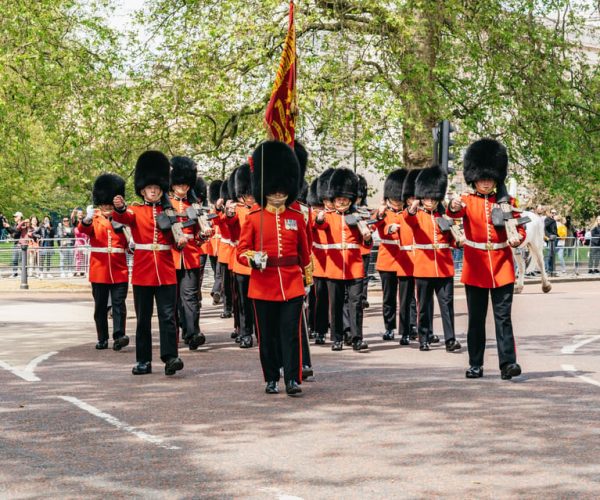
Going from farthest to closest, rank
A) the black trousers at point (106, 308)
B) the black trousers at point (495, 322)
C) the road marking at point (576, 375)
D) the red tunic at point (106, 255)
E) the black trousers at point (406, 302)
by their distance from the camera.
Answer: the black trousers at point (406, 302)
the red tunic at point (106, 255)
the black trousers at point (106, 308)
the black trousers at point (495, 322)
the road marking at point (576, 375)

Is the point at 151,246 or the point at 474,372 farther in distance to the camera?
the point at 151,246

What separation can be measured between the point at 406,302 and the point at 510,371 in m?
3.93

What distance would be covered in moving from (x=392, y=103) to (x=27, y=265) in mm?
8899

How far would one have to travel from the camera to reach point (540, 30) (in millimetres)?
26125

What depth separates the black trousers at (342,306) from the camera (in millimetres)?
13039

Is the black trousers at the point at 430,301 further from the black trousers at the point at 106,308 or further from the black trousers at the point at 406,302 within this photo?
the black trousers at the point at 106,308

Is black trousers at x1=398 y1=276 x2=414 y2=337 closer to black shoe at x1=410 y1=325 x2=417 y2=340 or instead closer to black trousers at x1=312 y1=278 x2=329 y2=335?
black shoe at x1=410 y1=325 x2=417 y2=340

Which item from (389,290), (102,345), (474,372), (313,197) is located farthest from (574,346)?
(102,345)

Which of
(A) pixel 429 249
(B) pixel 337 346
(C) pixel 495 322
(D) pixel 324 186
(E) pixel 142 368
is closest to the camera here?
(C) pixel 495 322

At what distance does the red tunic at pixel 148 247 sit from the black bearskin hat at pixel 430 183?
11.9 feet

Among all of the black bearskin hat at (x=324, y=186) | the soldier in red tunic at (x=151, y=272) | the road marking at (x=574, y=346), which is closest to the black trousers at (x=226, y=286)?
the black bearskin hat at (x=324, y=186)

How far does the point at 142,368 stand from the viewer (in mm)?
10852

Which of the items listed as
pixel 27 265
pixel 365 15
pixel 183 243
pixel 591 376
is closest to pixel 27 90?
pixel 27 265

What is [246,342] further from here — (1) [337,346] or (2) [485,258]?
(2) [485,258]
